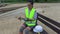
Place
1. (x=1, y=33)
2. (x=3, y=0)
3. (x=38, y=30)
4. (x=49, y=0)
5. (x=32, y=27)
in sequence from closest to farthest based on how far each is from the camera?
(x=38, y=30), (x=32, y=27), (x=1, y=33), (x=3, y=0), (x=49, y=0)

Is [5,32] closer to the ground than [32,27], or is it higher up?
closer to the ground

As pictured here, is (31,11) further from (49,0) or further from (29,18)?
(49,0)

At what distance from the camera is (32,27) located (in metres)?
7.59

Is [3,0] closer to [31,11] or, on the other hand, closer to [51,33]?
[51,33]

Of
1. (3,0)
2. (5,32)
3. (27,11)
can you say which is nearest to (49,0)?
(3,0)

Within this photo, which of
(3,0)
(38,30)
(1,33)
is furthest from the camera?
(3,0)

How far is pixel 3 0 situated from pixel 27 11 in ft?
198

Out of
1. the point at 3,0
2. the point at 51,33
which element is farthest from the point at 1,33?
the point at 3,0

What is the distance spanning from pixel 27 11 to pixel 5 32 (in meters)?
6.29

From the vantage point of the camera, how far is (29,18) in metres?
7.82

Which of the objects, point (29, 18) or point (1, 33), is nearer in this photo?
point (29, 18)

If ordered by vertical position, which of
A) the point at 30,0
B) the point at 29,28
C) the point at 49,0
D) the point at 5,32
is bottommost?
the point at 49,0

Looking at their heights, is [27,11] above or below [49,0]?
above

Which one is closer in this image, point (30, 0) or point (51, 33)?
point (30, 0)
